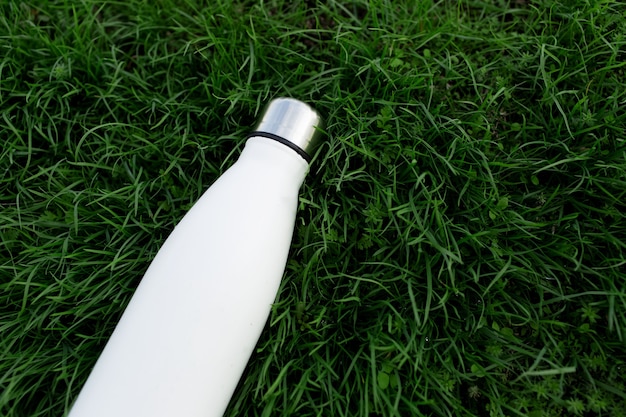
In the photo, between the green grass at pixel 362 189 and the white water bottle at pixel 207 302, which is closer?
the white water bottle at pixel 207 302

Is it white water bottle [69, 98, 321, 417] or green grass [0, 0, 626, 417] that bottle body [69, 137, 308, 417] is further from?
green grass [0, 0, 626, 417]

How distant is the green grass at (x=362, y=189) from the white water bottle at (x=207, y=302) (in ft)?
0.32

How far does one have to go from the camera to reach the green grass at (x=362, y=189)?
1.10m

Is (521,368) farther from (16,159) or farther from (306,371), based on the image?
(16,159)

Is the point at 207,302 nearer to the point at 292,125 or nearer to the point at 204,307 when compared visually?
the point at 204,307

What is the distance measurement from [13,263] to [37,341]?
7.9 inches

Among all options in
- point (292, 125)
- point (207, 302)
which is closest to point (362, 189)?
point (292, 125)

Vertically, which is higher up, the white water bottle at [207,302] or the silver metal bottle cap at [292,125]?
the silver metal bottle cap at [292,125]

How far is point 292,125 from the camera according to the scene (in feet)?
3.71

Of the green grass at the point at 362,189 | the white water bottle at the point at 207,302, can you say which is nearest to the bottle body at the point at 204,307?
the white water bottle at the point at 207,302

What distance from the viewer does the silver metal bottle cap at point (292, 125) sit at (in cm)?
112

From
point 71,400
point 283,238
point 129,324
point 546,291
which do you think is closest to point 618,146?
point 546,291

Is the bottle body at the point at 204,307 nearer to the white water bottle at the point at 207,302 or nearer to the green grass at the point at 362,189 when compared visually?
the white water bottle at the point at 207,302

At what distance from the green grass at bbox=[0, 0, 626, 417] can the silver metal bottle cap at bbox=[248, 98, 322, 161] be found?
78 mm
